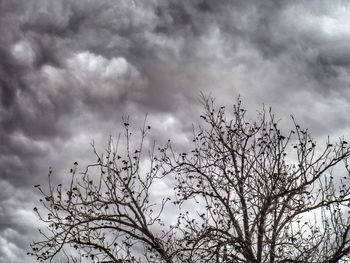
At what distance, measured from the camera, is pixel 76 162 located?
9461 millimetres

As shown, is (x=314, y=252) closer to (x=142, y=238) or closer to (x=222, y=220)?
(x=222, y=220)

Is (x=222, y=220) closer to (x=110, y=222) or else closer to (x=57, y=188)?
(x=110, y=222)

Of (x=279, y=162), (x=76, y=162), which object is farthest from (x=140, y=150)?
(x=279, y=162)

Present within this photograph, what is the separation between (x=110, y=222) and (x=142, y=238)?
873 millimetres

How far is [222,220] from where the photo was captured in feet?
31.4

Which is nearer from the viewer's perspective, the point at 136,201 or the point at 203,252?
the point at 203,252

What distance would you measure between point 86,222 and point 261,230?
3863 millimetres

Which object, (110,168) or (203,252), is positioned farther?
(110,168)

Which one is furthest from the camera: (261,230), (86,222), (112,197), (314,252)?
(112,197)

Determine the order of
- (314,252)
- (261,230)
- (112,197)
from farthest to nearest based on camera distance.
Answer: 1. (112,197)
2. (261,230)
3. (314,252)

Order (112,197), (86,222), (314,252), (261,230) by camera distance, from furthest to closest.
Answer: (112,197), (86,222), (261,230), (314,252)

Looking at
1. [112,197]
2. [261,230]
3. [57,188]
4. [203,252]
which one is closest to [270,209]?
[261,230]

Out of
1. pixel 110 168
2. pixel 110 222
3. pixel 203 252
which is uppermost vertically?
pixel 110 168

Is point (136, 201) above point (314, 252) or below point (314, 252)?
above
